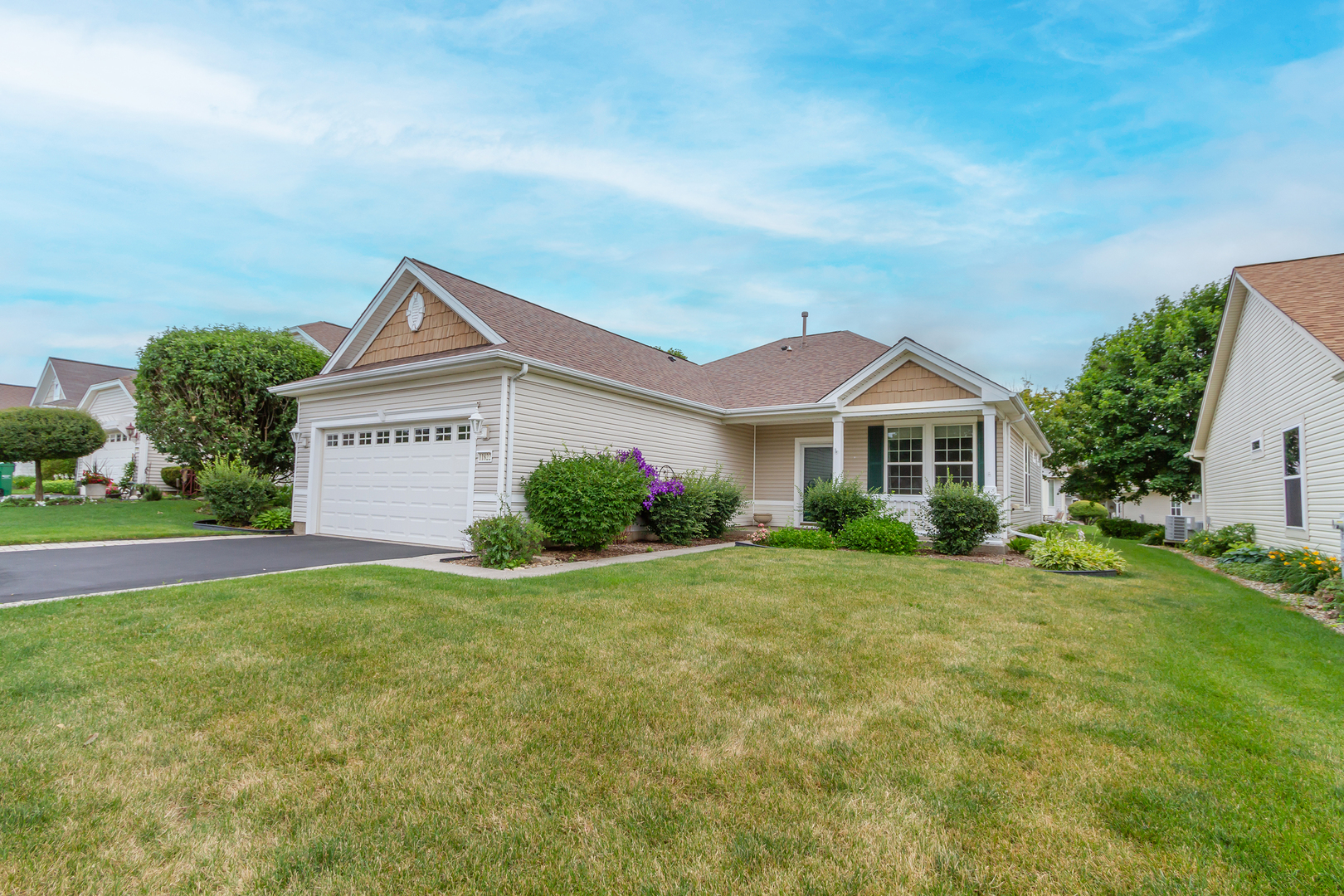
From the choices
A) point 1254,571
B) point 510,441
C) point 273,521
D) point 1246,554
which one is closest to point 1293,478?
point 1246,554

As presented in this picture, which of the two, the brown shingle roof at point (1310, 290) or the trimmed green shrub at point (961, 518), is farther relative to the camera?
Answer: the trimmed green shrub at point (961, 518)

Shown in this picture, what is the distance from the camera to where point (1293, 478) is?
405 inches

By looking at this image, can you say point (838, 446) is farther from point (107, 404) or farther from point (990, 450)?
point (107, 404)

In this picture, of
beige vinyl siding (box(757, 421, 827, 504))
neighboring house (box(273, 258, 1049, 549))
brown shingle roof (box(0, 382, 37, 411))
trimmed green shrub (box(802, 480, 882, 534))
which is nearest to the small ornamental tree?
neighboring house (box(273, 258, 1049, 549))

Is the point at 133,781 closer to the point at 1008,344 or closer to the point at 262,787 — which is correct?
the point at 262,787

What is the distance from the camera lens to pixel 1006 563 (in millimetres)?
10383

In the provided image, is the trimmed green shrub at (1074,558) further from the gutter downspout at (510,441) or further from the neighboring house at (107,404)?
the neighboring house at (107,404)

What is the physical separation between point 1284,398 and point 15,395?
170 feet

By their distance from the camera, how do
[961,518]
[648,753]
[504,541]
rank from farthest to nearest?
[961,518] → [504,541] → [648,753]

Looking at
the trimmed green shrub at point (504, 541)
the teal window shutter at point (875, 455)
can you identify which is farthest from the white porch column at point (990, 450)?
the trimmed green shrub at point (504, 541)

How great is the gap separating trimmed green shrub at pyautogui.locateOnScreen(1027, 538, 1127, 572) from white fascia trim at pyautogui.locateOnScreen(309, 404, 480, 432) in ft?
32.9

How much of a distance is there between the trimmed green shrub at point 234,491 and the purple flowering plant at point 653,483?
8848 millimetres

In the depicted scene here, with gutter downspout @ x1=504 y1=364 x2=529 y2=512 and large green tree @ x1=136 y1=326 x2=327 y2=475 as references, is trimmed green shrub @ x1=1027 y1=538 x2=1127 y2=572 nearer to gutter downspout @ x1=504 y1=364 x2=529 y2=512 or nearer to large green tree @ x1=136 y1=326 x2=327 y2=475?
gutter downspout @ x1=504 y1=364 x2=529 y2=512

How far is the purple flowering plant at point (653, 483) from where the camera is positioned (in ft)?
38.4
